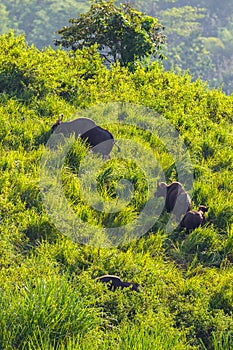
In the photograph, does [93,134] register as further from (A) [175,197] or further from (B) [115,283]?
(B) [115,283]

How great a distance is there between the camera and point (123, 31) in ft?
33.3

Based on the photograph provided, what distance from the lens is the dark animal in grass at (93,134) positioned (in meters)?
6.73

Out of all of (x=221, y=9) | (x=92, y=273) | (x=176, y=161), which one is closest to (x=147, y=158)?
(x=176, y=161)

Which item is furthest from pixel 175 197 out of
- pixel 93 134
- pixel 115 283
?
pixel 115 283

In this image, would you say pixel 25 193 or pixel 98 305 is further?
pixel 25 193

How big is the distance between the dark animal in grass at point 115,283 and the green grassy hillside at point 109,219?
7 centimetres

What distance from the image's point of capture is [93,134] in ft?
22.2

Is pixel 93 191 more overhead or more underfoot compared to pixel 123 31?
more underfoot

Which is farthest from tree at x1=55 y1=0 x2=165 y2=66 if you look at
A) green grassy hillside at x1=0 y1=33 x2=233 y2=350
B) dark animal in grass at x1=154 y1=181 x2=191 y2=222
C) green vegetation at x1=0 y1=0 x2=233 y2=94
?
green vegetation at x1=0 y1=0 x2=233 y2=94

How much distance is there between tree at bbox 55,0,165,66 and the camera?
33.3 feet

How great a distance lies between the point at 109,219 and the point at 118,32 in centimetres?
509

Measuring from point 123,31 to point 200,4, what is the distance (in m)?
71.7

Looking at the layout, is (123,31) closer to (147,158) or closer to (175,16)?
(147,158)

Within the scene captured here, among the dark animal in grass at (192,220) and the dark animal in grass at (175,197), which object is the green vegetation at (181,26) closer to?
the dark animal in grass at (175,197)
